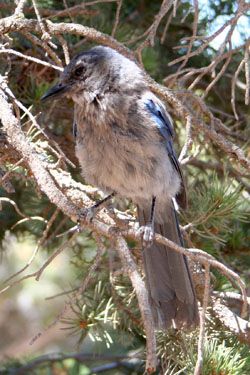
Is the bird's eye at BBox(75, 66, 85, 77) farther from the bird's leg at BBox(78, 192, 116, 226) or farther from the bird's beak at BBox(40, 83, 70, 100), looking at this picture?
the bird's leg at BBox(78, 192, 116, 226)

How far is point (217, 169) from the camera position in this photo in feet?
12.7

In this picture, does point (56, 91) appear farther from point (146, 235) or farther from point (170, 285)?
point (170, 285)

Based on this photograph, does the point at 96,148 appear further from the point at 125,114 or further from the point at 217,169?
the point at 217,169

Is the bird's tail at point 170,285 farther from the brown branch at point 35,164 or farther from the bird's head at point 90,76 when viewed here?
the brown branch at point 35,164

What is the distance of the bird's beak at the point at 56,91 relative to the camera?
118 inches

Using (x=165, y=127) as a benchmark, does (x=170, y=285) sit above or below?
below

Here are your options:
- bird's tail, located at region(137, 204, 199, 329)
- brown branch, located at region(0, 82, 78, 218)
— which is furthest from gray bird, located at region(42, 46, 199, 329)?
brown branch, located at region(0, 82, 78, 218)

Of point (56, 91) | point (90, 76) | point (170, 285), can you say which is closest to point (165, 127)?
point (90, 76)

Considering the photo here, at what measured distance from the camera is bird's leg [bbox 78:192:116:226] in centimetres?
216

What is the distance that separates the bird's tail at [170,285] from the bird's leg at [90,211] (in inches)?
14.6

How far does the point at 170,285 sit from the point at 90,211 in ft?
2.92

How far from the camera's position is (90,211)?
248 cm

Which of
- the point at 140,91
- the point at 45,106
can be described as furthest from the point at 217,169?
the point at 45,106

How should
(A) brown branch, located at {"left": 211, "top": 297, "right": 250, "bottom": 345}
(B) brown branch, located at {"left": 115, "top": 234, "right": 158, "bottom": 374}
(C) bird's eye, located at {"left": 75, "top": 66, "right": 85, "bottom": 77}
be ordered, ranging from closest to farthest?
(B) brown branch, located at {"left": 115, "top": 234, "right": 158, "bottom": 374}
(A) brown branch, located at {"left": 211, "top": 297, "right": 250, "bottom": 345}
(C) bird's eye, located at {"left": 75, "top": 66, "right": 85, "bottom": 77}
